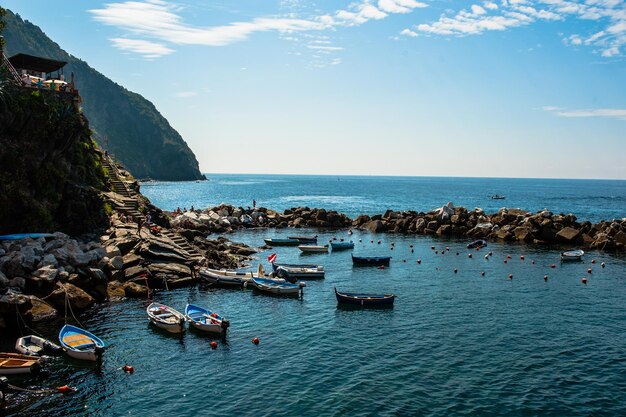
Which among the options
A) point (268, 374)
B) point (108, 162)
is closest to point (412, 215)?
point (108, 162)

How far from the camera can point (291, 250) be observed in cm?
7788

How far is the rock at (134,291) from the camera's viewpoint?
154 ft

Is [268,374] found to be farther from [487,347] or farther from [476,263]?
[476,263]

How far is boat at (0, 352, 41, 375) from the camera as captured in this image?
29031 mm

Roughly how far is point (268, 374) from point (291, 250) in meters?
47.6

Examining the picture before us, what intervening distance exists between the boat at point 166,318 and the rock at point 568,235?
6919cm

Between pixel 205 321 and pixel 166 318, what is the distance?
132 inches

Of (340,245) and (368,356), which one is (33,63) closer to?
(340,245)

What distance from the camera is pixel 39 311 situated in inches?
1523

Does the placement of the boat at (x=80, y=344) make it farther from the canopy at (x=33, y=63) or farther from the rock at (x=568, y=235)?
the rock at (x=568, y=235)

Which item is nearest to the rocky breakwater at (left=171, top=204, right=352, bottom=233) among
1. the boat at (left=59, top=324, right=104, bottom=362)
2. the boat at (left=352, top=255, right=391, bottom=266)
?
the boat at (left=352, top=255, right=391, bottom=266)

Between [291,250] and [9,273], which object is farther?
[291,250]

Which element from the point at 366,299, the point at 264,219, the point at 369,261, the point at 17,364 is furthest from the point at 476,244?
the point at 17,364

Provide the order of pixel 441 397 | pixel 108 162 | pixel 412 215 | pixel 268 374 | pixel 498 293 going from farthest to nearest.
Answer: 1. pixel 412 215
2. pixel 108 162
3. pixel 498 293
4. pixel 268 374
5. pixel 441 397
